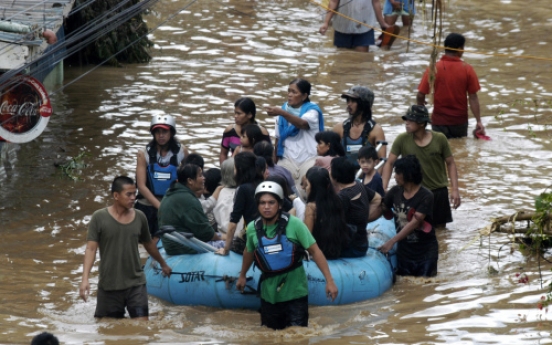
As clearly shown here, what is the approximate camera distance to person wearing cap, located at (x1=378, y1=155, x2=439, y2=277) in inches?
353

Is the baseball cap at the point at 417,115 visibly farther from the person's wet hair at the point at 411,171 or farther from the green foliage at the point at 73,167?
the green foliage at the point at 73,167

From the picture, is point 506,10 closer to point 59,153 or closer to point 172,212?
point 59,153

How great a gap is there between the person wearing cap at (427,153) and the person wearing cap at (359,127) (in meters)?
0.25

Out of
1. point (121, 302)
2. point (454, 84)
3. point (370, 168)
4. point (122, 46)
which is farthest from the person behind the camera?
point (122, 46)

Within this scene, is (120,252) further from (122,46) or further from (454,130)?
(122,46)

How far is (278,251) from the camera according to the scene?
7645 millimetres

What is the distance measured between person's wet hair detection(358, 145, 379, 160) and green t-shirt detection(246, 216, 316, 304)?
205 centimetres

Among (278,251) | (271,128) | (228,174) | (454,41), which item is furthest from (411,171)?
(271,128)

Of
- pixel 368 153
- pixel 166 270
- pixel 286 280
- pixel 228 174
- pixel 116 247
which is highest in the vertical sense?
pixel 368 153

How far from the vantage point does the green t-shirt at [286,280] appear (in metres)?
7.62

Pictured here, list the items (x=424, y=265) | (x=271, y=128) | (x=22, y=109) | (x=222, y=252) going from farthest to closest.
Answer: (x=271, y=128), (x=22, y=109), (x=424, y=265), (x=222, y=252)

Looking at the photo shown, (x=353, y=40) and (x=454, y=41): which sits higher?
(x=454, y=41)

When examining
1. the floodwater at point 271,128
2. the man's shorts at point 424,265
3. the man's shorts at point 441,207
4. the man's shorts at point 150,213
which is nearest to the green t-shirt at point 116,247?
the floodwater at point 271,128

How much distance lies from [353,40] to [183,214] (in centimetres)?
1095
